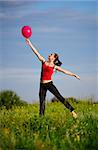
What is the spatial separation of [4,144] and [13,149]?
25 cm

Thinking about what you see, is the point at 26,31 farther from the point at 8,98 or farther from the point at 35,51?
the point at 8,98

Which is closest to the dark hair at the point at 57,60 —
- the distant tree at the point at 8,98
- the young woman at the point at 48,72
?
the young woman at the point at 48,72

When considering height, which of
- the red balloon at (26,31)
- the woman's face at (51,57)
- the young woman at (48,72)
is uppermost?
the red balloon at (26,31)

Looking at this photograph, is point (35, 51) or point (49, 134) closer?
point (49, 134)

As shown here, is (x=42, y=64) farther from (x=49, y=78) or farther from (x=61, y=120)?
(x=61, y=120)

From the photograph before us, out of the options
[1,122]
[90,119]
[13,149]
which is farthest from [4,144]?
[1,122]

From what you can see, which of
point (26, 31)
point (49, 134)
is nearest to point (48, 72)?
point (26, 31)

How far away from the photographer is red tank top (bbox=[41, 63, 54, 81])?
9.65m

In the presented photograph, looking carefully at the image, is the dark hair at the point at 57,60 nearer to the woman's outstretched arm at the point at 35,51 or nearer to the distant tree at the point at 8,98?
the woman's outstretched arm at the point at 35,51

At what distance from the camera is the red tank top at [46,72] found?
9.65 meters

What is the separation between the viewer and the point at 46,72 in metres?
9.65

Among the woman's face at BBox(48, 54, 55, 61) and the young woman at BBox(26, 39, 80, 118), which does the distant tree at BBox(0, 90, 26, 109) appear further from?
the woman's face at BBox(48, 54, 55, 61)

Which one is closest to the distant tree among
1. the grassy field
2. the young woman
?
the grassy field

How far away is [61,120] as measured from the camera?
29.4ft
